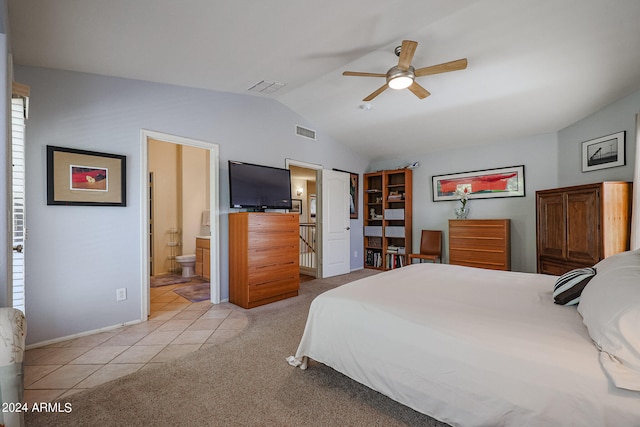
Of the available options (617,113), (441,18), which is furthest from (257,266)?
(617,113)

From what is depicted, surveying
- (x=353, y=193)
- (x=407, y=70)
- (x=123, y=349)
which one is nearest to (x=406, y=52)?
(x=407, y=70)

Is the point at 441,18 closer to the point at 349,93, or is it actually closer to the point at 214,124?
the point at 349,93

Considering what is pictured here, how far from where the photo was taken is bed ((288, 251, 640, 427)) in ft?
3.33

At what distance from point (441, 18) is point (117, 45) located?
268 cm

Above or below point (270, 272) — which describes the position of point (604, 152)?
above

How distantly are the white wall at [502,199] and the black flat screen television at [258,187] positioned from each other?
9.44 ft

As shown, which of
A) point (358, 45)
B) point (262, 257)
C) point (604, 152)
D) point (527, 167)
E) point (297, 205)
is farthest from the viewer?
point (297, 205)

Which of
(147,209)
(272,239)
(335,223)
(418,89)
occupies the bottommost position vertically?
(272,239)

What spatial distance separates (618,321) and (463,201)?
412 centimetres

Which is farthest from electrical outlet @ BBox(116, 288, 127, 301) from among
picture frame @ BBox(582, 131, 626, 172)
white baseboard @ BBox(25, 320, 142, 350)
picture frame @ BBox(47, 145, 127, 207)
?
picture frame @ BBox(582, 131, 626, 172)

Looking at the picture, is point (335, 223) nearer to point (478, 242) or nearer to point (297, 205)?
point (478, 242)

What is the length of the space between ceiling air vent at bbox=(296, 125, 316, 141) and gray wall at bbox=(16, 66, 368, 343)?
4.66ft

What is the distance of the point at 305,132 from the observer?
4.79 m

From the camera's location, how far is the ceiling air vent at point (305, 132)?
4672 millimetres
